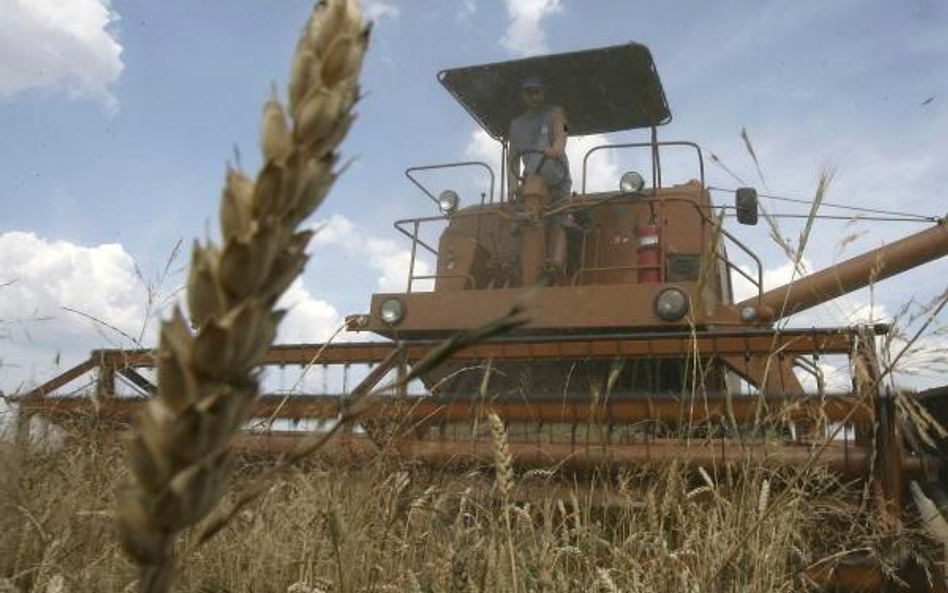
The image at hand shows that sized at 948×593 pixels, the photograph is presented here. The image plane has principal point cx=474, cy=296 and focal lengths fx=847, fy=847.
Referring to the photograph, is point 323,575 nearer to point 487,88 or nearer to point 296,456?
point 296,456

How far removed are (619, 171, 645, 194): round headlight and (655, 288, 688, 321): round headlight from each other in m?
1.15

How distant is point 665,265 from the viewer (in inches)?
239

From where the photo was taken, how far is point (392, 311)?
6.17 metres

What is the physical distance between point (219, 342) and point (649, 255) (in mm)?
5857

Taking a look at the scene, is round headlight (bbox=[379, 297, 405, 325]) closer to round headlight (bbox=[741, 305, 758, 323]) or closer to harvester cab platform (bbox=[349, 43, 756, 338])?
harvester cab platform (bbox=[349, 43, 756, 338])

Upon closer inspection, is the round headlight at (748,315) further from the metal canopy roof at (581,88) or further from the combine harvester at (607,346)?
the metal canopy roof at (581,88)

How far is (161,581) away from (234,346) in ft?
0.34

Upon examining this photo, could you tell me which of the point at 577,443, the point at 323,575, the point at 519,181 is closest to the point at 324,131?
the point at 323,575

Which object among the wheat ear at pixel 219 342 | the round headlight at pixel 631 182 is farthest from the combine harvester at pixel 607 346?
the wheat ear at pixel 219 342

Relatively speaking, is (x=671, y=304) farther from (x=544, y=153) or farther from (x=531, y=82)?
(x=531, y=82)

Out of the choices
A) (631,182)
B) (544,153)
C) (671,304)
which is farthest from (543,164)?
(671,304)

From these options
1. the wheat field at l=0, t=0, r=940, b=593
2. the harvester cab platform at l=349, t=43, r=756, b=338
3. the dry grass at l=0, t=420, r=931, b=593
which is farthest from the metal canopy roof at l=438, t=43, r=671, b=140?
the dry grass at l=0, t=420, r=931, b=593

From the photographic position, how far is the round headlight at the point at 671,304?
209 inches

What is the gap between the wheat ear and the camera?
34cm
